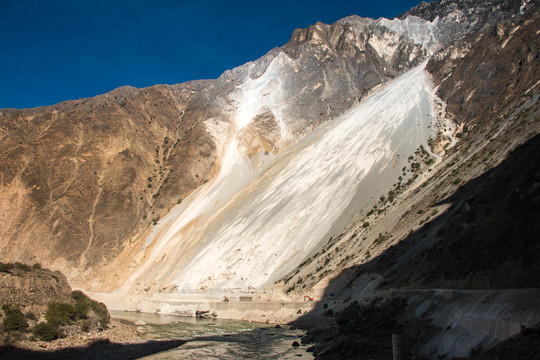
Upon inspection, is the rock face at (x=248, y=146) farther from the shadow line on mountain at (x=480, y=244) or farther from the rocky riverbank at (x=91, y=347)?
the rocky riverbank at (x=91, y=347)

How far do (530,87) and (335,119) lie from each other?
44.2m

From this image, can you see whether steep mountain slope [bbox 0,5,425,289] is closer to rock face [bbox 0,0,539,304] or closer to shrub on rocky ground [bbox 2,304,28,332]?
rock face [bbox 0,0,539,304]

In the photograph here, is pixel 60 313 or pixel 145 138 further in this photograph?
pixel 145 138

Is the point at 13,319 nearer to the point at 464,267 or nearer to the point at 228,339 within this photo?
the point at 228,339

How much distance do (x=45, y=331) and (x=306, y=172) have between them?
4498 centimetres

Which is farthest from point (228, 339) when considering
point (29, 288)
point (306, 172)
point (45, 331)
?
point (306, 172)

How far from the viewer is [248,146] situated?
85.7 m

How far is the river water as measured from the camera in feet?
71.5

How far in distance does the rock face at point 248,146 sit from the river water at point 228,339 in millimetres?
7504

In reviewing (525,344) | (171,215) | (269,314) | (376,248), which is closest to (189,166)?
(171,215)

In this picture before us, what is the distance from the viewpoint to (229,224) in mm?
60469

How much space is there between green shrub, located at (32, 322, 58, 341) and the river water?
5.52 meters

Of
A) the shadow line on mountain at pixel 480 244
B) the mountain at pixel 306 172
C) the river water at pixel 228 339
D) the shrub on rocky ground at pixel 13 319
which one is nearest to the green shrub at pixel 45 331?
the shrub on rocky ground at pixel 13 319

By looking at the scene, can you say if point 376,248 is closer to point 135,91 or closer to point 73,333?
point 73,333
